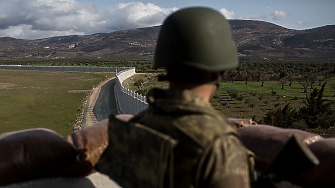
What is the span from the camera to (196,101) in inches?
55.4

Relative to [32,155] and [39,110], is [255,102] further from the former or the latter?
[32,155]

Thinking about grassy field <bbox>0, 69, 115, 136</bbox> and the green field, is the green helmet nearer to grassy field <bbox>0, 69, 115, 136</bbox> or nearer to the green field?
grassy field <bbox>0, 69, 115, 136</bbox>

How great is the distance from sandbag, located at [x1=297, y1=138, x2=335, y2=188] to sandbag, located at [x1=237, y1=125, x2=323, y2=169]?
20cm

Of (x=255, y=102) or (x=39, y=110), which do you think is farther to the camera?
(x=255, y=102)

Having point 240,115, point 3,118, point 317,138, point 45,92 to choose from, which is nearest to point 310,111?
point 240,115

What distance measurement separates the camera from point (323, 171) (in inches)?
74.2

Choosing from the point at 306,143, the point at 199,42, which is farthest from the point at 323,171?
the point at 199,42

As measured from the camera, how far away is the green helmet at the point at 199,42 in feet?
4.63

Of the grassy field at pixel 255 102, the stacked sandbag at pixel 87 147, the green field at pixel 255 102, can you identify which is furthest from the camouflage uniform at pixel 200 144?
the grassy field at pixel 255 102

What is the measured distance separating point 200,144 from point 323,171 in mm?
1178

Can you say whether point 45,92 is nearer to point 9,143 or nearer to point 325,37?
point 9,143

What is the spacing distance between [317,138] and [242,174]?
134 centimetres

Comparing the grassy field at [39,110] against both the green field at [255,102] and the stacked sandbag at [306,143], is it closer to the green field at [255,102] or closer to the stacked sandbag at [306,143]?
the green field at [255,102]

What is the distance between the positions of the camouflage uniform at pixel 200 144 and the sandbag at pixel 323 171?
3.00 feet
